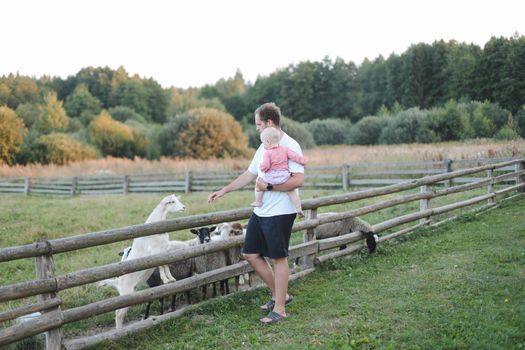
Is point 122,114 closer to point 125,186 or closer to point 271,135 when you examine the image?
point 125,186

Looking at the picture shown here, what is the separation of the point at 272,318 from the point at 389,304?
1322 mm

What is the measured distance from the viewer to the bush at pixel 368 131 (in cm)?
5116

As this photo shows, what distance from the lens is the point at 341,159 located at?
23953 mm

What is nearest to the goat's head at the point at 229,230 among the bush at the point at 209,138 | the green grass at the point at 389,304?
the green grass at the point at 389,304

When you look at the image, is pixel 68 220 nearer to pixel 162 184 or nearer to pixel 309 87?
pixel 162 184

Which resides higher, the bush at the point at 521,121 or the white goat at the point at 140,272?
the bush at the point at 521,121

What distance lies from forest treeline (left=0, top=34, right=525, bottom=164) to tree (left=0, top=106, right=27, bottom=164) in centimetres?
8

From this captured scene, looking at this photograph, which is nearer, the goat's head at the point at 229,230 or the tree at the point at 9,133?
the goat's head at the point at 229,230

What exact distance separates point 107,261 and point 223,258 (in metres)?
3.17

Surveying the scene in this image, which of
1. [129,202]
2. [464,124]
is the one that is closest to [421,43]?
Answer: [464,124]

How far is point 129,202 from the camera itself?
1841 cm

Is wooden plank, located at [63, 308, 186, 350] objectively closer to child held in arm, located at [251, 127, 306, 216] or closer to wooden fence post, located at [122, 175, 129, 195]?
child held in arm, located at [251, 127, 306, 216]

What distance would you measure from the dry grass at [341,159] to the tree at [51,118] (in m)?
4.54

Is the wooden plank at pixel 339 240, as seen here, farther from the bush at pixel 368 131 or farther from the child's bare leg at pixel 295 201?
the bush at pixel 368 131
